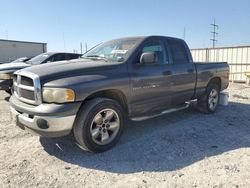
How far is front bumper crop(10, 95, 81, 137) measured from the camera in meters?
3.62

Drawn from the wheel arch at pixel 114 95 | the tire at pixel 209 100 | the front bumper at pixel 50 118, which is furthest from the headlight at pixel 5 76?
the tire at pixel 209 100

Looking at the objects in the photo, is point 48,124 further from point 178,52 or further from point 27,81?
point 178,52

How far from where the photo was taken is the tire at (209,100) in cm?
668

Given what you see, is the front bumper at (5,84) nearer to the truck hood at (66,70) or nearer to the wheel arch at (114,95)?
the truck hood at (66,70)

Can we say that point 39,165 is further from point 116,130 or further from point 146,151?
point 146,151

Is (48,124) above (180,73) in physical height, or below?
below

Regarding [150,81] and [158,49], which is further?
[158,49]

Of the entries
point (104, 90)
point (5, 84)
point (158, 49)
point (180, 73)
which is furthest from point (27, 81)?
point (5, 84)

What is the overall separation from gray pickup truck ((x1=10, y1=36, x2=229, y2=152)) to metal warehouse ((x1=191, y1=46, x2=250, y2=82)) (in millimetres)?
11486

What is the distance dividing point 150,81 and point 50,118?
205 centimetres

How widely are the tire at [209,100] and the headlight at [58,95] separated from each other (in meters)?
4.05

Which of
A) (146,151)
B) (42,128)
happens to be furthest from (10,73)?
(146,151)

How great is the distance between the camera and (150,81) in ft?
16.0

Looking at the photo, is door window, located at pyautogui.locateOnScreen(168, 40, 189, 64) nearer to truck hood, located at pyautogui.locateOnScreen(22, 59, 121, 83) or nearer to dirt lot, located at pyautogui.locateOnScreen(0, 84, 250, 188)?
dirt lot, located at pyautogui.locateOnScreen(0, 84, 250, 188)
